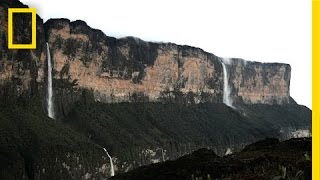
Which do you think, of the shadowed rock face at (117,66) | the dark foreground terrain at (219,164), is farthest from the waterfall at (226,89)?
the dark foreground terrain at (219,164)

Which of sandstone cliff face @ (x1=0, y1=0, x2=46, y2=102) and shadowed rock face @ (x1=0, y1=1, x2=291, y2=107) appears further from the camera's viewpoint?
shadowed rock face @ (x1=0, y1=1, x2=291, y2=107)

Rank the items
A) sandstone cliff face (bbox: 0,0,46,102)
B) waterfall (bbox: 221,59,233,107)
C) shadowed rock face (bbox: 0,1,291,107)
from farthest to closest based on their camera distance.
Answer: waterfall (bbox: 221,59,233,107) → shadowed rock face (bbox: 0,1,291,107) → sandstone cliff face (bbox: 0,0,46,102)

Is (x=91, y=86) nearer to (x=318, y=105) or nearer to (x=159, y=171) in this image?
(x=159, y=171)

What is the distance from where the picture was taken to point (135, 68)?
12850cm

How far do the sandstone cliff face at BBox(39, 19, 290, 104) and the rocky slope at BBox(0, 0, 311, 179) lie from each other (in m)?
0.27

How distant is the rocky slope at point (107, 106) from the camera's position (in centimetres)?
7994

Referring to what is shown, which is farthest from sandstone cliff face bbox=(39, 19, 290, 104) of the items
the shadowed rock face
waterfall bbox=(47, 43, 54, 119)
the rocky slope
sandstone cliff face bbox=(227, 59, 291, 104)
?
waterfall bbox=(47, 43, 54, 119)

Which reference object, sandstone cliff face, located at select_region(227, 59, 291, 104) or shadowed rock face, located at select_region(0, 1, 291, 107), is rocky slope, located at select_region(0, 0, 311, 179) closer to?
shadowed rock face, located at select_region(0, 1, 291, 107)

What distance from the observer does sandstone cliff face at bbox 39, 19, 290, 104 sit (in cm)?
11000

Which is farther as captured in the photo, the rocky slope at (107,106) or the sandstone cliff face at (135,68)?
the sandstone cliff face at (135,68)

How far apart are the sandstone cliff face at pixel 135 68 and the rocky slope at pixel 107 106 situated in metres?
0.27

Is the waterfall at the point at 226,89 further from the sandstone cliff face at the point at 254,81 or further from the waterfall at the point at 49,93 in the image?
the waterfall at the point at 49,93

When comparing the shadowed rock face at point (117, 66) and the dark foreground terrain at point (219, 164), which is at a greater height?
the shadowed rock face at point (117, 66)

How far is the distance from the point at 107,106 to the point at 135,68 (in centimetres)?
1648
